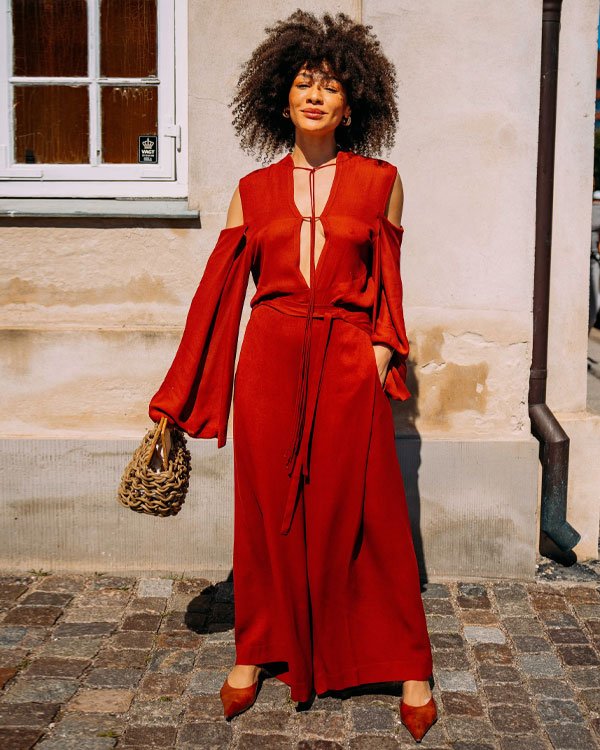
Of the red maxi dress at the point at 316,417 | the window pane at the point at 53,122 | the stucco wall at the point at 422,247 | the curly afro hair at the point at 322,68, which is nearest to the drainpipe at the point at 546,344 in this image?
the stucco wall at the point at 422,247

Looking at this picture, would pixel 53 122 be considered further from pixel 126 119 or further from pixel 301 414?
pixel 301 414

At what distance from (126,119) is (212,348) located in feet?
5.92

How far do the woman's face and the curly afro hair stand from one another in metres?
Answer: 0.03

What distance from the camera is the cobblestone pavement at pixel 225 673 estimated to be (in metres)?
3.21

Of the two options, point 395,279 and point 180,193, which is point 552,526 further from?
point 180,193

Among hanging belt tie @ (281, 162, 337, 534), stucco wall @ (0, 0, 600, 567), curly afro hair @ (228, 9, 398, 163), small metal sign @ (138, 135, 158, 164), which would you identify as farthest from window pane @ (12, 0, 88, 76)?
hanging belt tie @ (281, 162, 337, 534)

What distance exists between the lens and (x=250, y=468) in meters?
3.35

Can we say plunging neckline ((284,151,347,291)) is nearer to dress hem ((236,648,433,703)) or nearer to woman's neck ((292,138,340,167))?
woman's neck ((292,138,340,167))

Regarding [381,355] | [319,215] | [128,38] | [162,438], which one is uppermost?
[128,38]

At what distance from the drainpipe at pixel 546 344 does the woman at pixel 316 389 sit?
1419 millimetres

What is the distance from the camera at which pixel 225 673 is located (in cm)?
366

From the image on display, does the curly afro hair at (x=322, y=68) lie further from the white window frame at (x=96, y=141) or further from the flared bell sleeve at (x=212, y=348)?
the white window frame at (x=96, y=141)

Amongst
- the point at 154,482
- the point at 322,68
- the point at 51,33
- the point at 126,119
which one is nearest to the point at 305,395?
the point at 154,482

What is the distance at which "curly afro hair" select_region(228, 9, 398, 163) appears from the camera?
10.9ft
